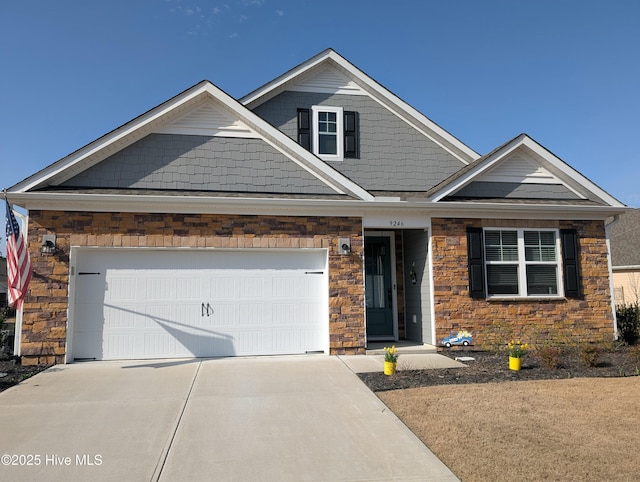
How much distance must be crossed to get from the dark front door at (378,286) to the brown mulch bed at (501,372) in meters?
2.35

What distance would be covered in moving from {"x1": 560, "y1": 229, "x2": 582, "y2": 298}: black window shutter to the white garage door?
5.55 meters

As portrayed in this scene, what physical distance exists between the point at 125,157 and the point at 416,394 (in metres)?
7.19

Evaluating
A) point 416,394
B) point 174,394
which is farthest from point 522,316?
point 174,394

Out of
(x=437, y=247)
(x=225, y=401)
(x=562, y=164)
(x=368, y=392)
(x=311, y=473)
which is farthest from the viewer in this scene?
(x=562, y=164)

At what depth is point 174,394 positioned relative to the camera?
654 centimetres

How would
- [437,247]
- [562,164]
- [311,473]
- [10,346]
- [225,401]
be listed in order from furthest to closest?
[562,164] → [437,247] → [10,346] → [225,401] → [311,473]

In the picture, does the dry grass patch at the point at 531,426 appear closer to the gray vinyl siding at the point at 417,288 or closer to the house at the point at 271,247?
the house at the point at 271,247

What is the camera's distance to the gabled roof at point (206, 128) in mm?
9125

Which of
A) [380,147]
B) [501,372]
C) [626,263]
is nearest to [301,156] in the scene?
[380,147]

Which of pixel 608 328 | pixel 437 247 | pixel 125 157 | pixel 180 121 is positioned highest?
pixel 180 121

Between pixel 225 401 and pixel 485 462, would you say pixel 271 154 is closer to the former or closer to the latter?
pixel 225 401

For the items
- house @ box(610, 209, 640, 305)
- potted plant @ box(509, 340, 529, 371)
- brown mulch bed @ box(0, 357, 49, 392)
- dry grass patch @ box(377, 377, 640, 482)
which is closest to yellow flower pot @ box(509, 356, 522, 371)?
potted plant @ box(509, 340, 529, 371)

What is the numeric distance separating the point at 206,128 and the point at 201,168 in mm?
906

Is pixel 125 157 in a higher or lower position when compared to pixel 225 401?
higher
